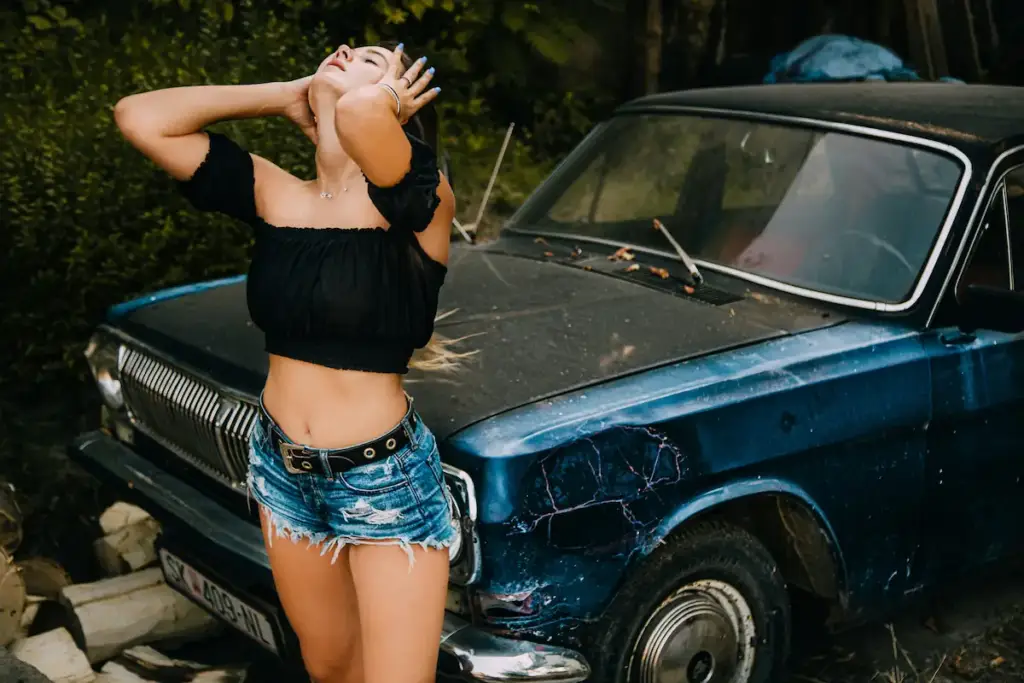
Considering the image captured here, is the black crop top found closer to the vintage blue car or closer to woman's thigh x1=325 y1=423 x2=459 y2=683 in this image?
woman's thigh x1=325 y1=423 x2=459 y2=683

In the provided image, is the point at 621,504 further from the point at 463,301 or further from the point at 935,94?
the point at 935,94

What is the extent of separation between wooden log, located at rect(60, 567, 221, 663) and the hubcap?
151 centimetres

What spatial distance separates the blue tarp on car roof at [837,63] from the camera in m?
8.16

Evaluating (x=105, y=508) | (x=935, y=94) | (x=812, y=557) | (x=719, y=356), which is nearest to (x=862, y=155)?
(x=935, y=94)

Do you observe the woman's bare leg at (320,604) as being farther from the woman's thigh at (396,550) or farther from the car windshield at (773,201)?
the car windshield at (773,201)

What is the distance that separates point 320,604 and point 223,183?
90 centimetres

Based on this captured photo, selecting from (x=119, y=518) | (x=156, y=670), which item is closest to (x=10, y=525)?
(x=119, y=518)

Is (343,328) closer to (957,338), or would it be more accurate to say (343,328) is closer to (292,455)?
(292,455)

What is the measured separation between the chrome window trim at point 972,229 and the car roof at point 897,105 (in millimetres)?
76

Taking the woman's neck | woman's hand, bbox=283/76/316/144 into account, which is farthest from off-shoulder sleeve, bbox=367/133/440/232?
woman's hand, bbox=283/76/316/144

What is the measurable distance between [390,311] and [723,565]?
4.22ft

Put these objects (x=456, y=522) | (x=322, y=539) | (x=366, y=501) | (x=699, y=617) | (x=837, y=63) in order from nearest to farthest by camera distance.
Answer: (x=366, y=501) < (x=322, y=539) < (x=456, y=522) < (x=699, y=617) < (x=837, y=63)

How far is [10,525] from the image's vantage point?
4.17 metres

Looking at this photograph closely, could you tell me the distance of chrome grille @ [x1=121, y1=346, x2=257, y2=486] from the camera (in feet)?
10.2
